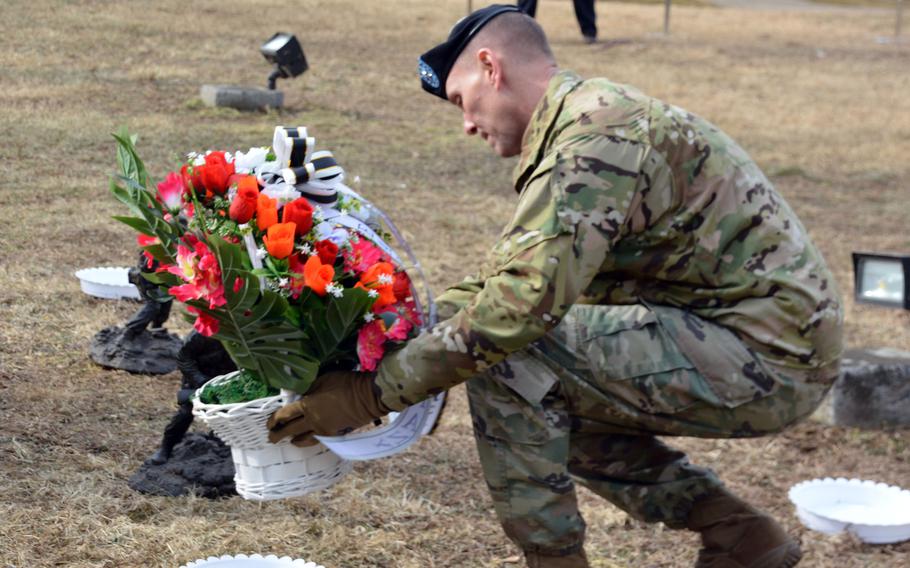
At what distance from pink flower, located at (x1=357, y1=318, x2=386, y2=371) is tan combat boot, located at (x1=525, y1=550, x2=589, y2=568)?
0.64 meters

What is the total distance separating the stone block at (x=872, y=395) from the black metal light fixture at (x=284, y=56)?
6352 millimetres

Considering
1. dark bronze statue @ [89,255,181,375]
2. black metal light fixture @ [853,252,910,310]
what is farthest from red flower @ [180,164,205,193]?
black metal light fixture @ [853,252,910,310]

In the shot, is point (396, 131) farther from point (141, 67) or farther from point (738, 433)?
point (738, 433)

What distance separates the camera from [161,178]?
7.64 metres

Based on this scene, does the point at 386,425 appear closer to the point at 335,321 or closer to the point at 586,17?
the point at 335,321

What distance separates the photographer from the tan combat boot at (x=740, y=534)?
3338 mm

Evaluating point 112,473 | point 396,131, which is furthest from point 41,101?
point 112,473

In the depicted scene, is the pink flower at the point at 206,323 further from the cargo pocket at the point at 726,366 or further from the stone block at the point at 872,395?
the stone block at the point at 872,395

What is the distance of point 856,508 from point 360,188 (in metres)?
4.77

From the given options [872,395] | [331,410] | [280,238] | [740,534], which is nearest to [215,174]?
[280,238]

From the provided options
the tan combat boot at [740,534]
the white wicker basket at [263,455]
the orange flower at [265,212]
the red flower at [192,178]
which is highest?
the red flower at [192,178]

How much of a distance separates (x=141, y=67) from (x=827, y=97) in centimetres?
849

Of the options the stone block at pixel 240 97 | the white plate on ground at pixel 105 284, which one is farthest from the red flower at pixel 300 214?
the stone block at pixel 240 97

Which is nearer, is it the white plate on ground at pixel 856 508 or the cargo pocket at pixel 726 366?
the cargo pocket at pixel 726 366
